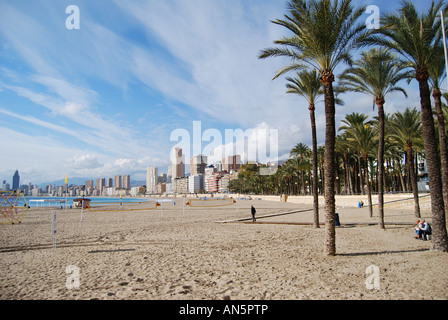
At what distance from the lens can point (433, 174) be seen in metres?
9.48

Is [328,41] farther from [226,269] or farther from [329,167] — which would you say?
[226,269]

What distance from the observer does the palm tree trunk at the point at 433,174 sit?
9.16 meters

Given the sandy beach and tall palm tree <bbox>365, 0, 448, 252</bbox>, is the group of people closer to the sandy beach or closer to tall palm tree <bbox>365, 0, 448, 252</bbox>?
the sandy beach

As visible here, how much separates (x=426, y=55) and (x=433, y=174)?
4720 millimetres

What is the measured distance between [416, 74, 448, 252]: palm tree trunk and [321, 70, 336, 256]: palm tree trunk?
3.56 metres

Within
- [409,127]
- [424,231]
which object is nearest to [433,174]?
[424,231]

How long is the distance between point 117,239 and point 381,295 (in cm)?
1260

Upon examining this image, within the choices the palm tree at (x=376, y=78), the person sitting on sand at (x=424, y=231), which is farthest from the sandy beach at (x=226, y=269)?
the palm tree at (x=376, y=78)

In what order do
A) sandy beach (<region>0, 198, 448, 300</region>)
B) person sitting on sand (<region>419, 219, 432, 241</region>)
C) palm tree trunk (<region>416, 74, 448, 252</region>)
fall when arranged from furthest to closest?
person sitting on sand (<region>419, 219, 432, 241</region>)
palm tree trunk (<region>416, 74, 448, 252</region>)
sandy beach (<region>0, 198, 448, 300</region>)

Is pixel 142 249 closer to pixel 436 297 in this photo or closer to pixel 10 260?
pixel 10 260

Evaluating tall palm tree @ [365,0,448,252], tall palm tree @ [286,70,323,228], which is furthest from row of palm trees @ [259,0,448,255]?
tall palm tree @ [286,70,323,228]

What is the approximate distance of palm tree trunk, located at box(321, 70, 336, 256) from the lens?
30.3 feet

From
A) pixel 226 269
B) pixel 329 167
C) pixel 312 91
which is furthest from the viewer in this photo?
pixel 312 91

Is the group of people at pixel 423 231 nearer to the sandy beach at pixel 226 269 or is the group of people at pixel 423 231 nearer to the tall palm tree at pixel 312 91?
the sandy beach at pixel 226 269
